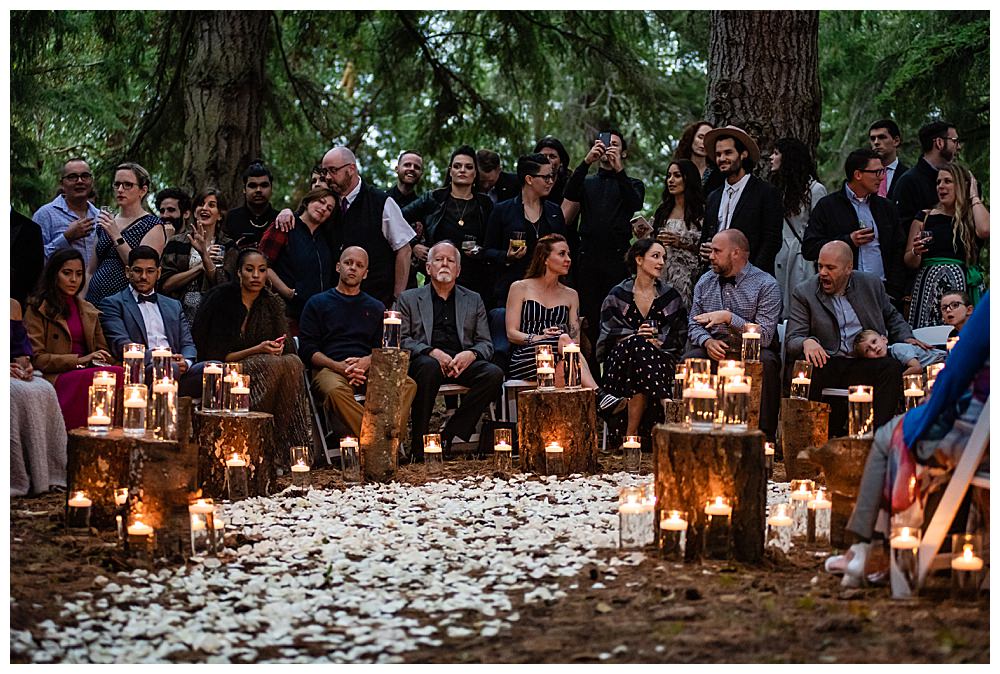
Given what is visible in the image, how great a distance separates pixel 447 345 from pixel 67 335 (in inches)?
93.9

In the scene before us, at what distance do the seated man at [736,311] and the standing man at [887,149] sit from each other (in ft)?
4.46

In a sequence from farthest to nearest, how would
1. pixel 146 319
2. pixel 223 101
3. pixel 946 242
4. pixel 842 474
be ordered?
pixel 223 101
pixel 946 242
pixel 146 319
pixel 842 474

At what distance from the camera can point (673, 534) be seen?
5.32m

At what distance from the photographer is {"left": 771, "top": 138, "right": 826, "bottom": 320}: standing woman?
353 inches

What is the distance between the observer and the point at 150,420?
20.5 feet

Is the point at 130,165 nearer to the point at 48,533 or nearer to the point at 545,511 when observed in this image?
the point at 48,533

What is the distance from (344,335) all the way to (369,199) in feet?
3.52

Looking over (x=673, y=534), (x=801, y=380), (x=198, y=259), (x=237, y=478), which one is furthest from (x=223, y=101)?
(x=673, y=534)

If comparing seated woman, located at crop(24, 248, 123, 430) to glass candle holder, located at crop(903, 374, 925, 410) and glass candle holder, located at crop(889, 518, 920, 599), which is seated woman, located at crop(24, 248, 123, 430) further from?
glass candle holder, located at crop(889, 518, 920, 599)

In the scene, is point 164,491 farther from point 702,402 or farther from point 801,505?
point 801,505

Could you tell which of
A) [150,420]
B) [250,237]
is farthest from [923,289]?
[150,420]

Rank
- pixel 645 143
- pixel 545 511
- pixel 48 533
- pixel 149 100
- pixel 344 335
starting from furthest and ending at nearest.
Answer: pixel 645 143 → pixel 149 100 → pixel 344 335 → pixel 545 511 → pixel 48 533

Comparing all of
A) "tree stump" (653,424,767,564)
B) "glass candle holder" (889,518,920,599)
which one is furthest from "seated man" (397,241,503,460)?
"glass candle holder" (889,518,920,599)

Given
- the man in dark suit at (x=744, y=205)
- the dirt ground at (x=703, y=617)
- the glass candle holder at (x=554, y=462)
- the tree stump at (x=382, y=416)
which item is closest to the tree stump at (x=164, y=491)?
the dirt ground at (x=703, y=617)
